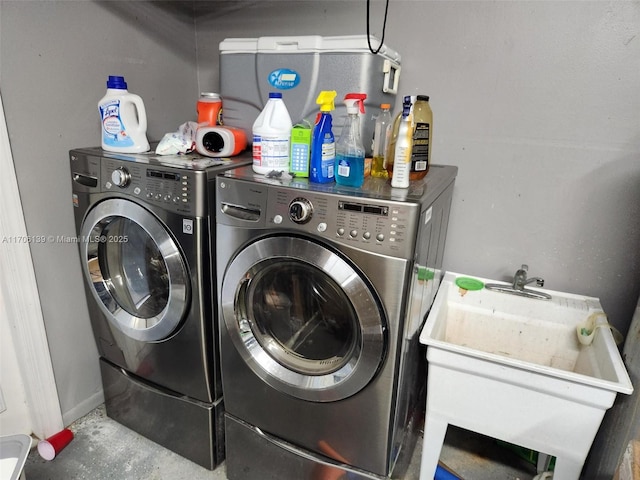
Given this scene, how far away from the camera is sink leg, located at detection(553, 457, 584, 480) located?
118cm

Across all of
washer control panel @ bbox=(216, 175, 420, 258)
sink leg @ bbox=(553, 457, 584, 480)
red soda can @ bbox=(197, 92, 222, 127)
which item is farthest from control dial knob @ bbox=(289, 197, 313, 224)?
sink leg @ bbox=(553, 457, 584, 480)

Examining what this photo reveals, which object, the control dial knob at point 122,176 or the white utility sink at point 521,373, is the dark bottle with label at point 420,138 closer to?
the white utility sink at point 521,373

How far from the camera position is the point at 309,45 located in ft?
4.62

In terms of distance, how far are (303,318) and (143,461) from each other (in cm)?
96

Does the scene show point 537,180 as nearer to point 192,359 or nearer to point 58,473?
point 192,359

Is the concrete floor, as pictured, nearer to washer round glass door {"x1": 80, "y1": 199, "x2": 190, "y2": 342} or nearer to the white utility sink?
the white utility sink

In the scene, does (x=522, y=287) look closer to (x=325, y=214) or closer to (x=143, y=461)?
(x=325, y=214)

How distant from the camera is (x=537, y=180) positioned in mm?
1536

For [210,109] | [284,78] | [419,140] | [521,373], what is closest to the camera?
[521,373]

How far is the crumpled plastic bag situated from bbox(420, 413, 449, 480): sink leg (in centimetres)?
128

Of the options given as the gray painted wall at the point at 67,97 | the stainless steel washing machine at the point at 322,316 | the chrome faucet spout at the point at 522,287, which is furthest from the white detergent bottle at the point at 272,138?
the chrome faucet spout at the point at 522,287

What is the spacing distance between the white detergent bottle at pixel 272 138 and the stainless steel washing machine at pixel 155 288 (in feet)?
0.50

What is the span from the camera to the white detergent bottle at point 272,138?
124cm

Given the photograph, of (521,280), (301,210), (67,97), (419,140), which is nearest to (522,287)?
(521,280)
